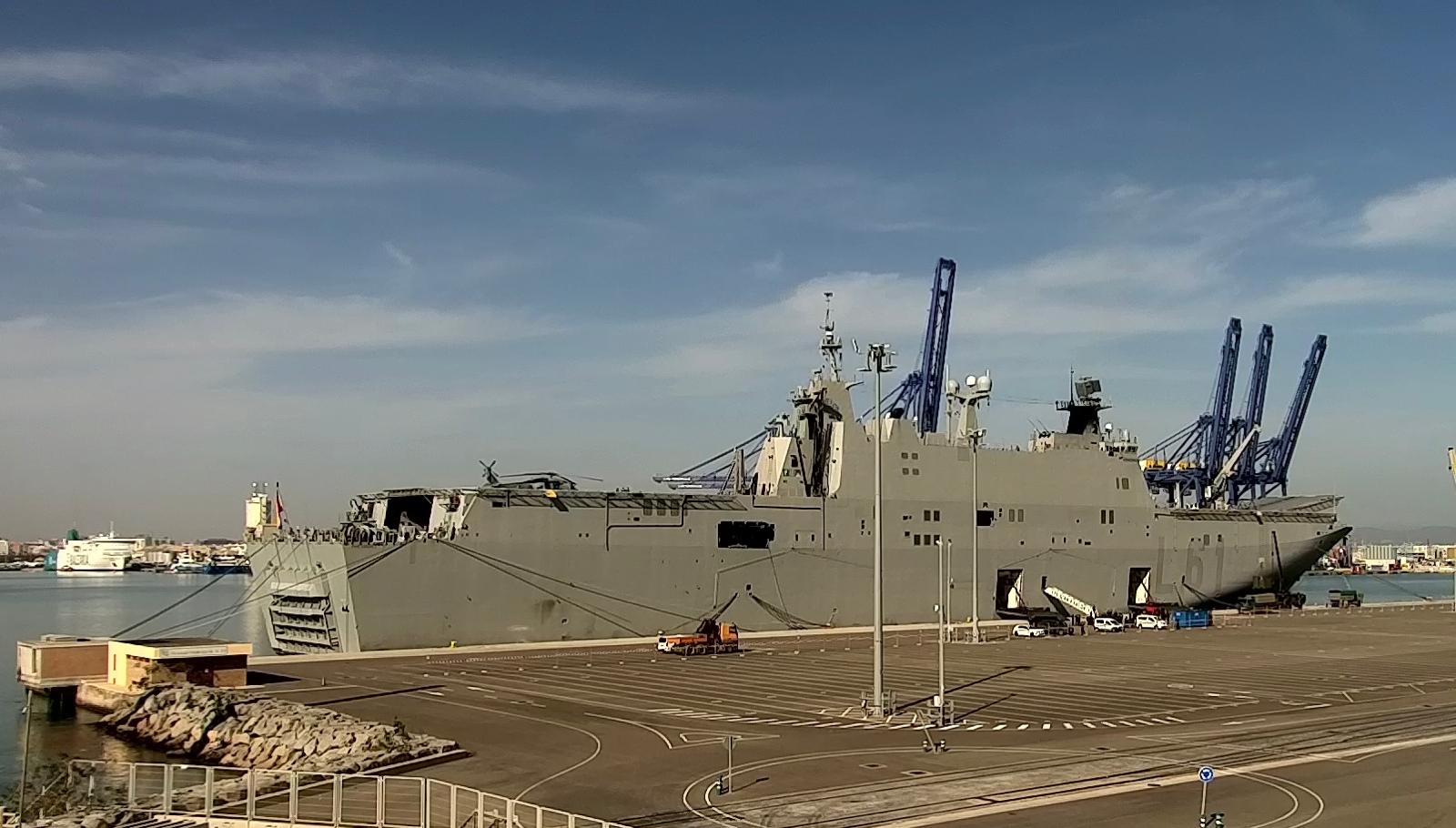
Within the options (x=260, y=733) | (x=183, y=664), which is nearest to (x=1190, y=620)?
(x=183, y=664)

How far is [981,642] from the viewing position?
158 feet

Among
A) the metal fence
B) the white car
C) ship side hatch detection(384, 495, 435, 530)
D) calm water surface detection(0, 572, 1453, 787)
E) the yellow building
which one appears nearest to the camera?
the metal fence

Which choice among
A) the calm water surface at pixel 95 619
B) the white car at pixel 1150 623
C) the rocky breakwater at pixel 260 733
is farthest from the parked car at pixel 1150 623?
the rocky breakwater at pixel 260 733

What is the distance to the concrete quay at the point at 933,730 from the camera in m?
17.3

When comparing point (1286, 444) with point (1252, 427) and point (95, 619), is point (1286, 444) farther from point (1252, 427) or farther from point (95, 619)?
point (95, 619)

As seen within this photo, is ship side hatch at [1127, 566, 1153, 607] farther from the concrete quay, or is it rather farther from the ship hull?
the concrete quay

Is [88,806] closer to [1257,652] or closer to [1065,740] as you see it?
[1065,740]

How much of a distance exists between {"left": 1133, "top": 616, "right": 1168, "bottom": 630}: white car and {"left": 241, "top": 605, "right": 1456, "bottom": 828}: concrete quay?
42.7 ft

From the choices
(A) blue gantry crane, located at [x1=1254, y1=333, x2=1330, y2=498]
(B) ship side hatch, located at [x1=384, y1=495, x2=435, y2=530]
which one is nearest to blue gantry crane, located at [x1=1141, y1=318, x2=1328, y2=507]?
(A) blue gantry crane, located at [x1=1254, y1=333, x2=1330, y2=498]

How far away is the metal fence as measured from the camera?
51.6ft

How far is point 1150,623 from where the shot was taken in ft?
191

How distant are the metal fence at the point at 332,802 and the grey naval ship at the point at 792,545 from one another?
23.1 m

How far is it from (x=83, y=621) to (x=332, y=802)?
78.2 meters

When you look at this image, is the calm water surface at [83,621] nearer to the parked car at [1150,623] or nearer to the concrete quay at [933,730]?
the concrete quay at [933,730]
